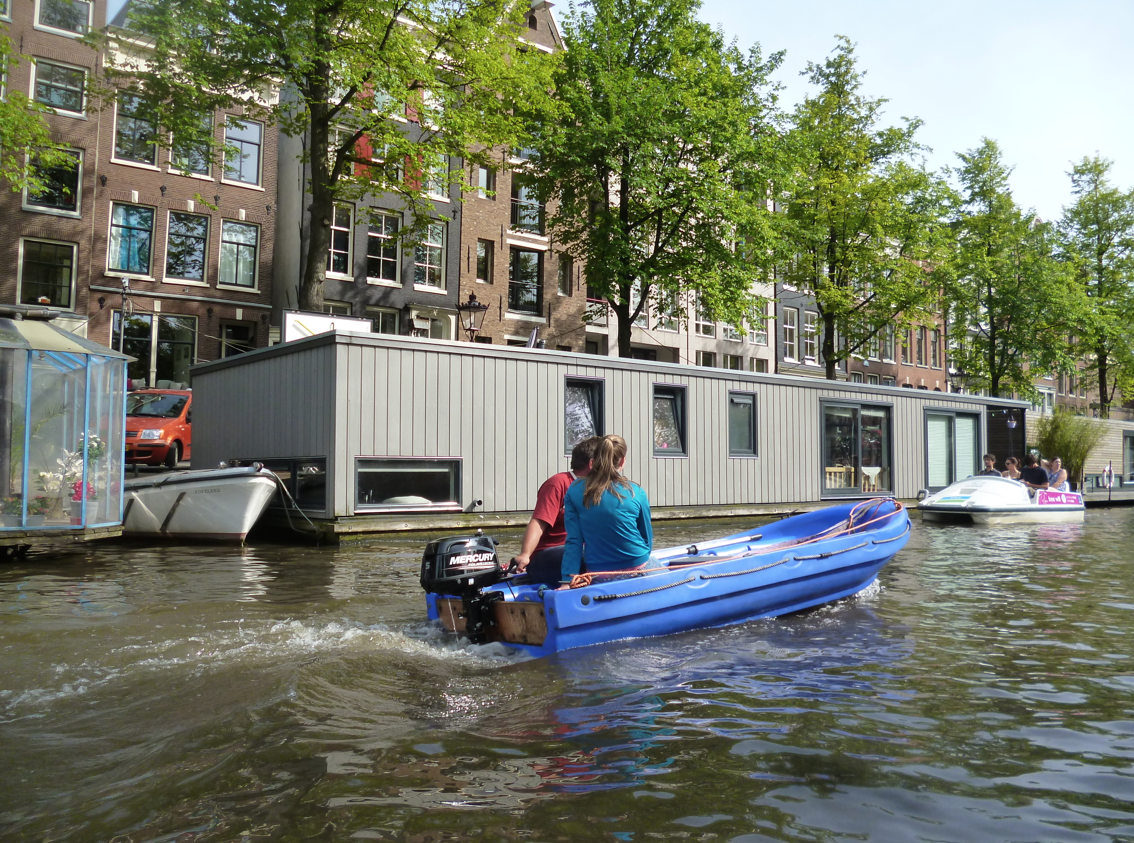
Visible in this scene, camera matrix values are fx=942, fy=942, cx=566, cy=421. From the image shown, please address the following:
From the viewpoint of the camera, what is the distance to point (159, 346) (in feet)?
79.2

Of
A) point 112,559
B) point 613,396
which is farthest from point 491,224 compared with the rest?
point 112,559

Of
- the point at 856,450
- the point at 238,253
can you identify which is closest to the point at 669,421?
the point at 856,450

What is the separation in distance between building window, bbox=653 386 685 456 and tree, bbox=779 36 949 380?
11.3 meters

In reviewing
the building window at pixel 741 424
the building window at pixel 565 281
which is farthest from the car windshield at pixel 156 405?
the building window at pixel 565 281

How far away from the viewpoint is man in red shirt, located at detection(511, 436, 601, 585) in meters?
6.49

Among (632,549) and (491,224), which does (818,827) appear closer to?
(632,549)

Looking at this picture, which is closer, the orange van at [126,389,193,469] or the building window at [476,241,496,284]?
the orange van at [126,389,193,469]

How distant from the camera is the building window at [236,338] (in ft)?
82.2

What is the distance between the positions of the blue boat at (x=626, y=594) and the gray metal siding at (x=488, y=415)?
580 centimetres

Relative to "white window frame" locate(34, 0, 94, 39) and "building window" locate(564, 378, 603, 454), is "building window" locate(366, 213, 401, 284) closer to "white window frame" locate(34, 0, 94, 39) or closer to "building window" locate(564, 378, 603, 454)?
"white window frame" locate(34, 0, 94, 39)

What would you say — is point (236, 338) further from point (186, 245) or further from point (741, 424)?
point (741, 424)

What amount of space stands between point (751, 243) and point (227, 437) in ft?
45.3

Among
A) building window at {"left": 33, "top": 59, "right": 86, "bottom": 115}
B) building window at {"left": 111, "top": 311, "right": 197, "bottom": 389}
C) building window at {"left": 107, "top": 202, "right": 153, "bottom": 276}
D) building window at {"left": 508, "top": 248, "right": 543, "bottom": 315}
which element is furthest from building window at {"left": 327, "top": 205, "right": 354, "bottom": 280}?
building window at {"left": 33, "top": 59, "right": 86, "bottom": 115}

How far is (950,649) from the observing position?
6.30 metres
